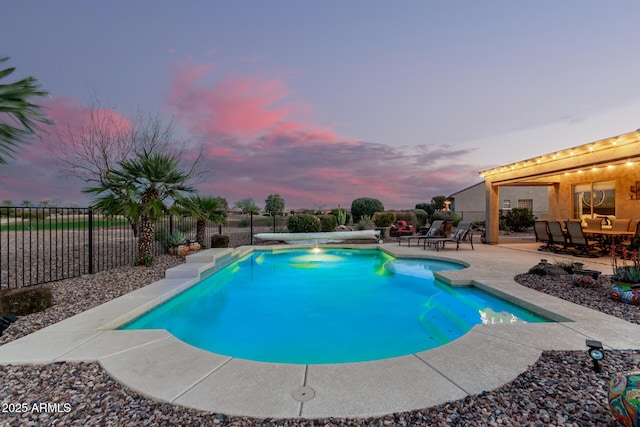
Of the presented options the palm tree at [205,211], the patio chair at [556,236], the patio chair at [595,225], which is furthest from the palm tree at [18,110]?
the patio chair at [595,225]

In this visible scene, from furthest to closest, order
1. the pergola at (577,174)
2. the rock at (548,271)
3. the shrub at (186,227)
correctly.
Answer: the shrub at (186,227) → the pergola at (577,174) → the rock at (548,271)

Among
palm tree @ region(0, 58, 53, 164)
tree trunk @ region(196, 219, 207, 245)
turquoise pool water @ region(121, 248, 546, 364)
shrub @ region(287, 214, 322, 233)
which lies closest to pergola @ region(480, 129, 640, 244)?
turquoise pool water @ region(121, 248, 546, 364)

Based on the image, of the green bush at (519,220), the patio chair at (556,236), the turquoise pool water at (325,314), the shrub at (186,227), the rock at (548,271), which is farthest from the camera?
the green bush at (519,220)

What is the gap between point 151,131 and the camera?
420 inches

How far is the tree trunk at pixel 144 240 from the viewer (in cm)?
683

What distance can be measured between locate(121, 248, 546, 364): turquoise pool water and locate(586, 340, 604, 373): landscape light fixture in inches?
61.9

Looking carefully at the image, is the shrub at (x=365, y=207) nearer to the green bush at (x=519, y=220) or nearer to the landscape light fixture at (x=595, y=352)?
the green bush at (x=519, y=220)

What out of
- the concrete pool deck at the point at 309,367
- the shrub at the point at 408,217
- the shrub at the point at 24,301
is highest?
the shrub at the point at 408,217

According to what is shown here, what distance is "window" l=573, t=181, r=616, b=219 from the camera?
1102cm

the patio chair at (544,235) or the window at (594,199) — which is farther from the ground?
the window at (594,199)

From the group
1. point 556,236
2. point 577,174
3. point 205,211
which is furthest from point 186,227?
point 577,174

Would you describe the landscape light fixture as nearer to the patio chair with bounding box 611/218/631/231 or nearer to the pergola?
the pergola

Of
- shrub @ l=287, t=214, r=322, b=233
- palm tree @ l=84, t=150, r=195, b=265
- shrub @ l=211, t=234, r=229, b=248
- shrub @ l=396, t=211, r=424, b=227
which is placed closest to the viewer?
palm tree @ l=84, t=150, r=195, b=265

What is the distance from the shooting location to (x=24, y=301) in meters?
3.78
